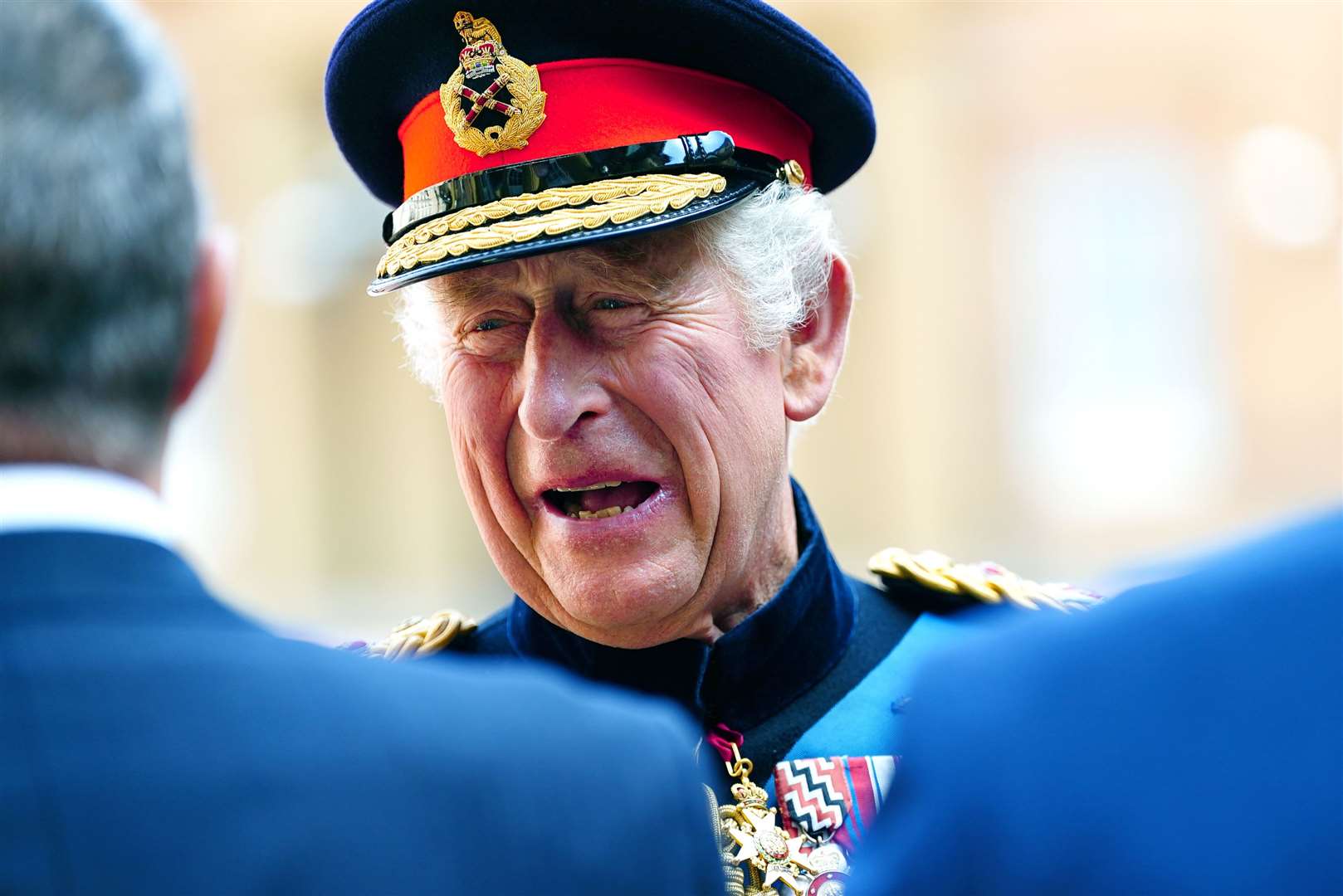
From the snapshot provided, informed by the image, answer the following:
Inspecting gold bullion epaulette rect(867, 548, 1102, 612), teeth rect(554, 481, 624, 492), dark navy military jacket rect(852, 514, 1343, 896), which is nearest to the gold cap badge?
teeth rect(554, 481, 624, 492)

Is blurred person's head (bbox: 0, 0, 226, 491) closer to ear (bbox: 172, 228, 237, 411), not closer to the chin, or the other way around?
ear (bbox: 172, 228, 237, 411)

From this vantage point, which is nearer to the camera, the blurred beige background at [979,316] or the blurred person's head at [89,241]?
the blurred person's head at [89,241]

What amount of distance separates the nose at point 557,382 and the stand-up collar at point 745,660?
39 cm

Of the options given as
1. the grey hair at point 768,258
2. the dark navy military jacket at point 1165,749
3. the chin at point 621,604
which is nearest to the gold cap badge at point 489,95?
the grey hair at point 768,258

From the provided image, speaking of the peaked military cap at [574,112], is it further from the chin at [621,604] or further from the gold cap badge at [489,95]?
the chin at [621,604]

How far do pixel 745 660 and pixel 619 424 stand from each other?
1.41 ft

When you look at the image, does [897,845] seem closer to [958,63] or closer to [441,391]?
[441,391]

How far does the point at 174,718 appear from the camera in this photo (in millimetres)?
1168

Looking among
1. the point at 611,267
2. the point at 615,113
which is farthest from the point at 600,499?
the point at 615,113

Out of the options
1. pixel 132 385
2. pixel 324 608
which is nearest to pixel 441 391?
pixel 132 385

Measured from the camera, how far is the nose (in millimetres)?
2391

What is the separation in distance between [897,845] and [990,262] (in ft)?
35.2

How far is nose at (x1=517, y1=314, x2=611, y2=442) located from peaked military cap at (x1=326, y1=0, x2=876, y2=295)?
19cm

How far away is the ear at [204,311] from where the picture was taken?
1.29 metres
